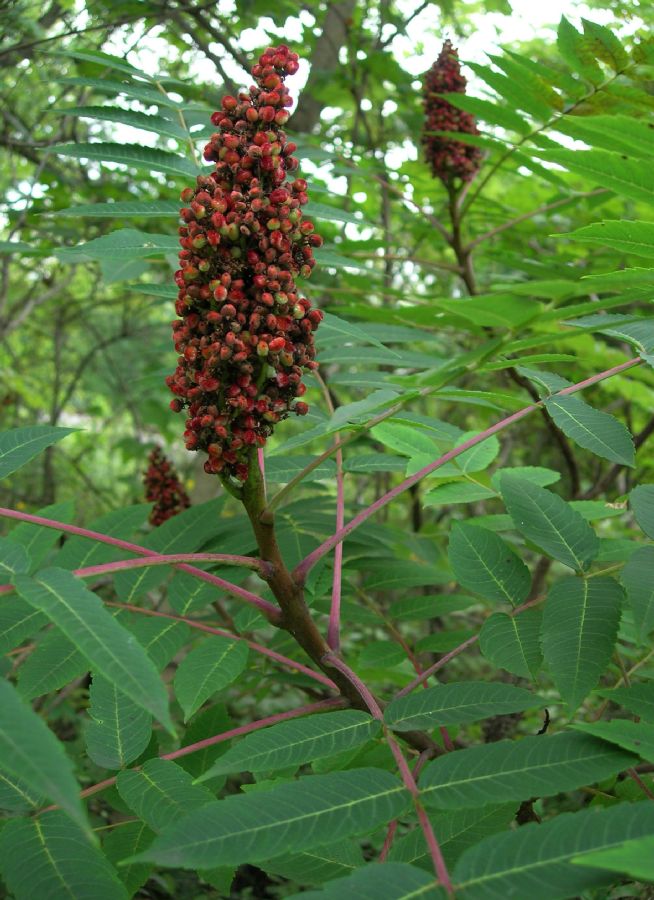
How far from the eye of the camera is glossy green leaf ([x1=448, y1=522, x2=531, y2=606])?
1.80 metres

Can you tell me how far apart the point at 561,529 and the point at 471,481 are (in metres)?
0.58

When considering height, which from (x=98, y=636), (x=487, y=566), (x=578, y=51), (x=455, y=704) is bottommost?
(x=455, y=704)

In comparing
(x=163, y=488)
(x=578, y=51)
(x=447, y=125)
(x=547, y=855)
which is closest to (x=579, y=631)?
(x=547, y=855)

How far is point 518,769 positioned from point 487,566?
66 cm

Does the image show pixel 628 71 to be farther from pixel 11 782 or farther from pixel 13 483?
pixel 13 483

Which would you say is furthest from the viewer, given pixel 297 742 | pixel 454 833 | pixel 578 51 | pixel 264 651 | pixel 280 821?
pixel 578 51

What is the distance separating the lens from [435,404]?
7.74 meters

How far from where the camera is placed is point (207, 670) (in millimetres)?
1777

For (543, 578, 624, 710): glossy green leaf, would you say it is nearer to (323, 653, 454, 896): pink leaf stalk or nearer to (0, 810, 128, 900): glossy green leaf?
(323, 653, 454, 896): pink leaf stalk

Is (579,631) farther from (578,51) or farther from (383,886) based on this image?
(578,51)

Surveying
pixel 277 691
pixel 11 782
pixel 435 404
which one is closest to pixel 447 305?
pixel 11 782

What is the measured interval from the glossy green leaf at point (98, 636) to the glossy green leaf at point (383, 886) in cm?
29

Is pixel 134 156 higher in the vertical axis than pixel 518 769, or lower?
higher

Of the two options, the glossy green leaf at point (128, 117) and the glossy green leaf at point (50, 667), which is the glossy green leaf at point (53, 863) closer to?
the glossy green leaf at point (50, 667)
